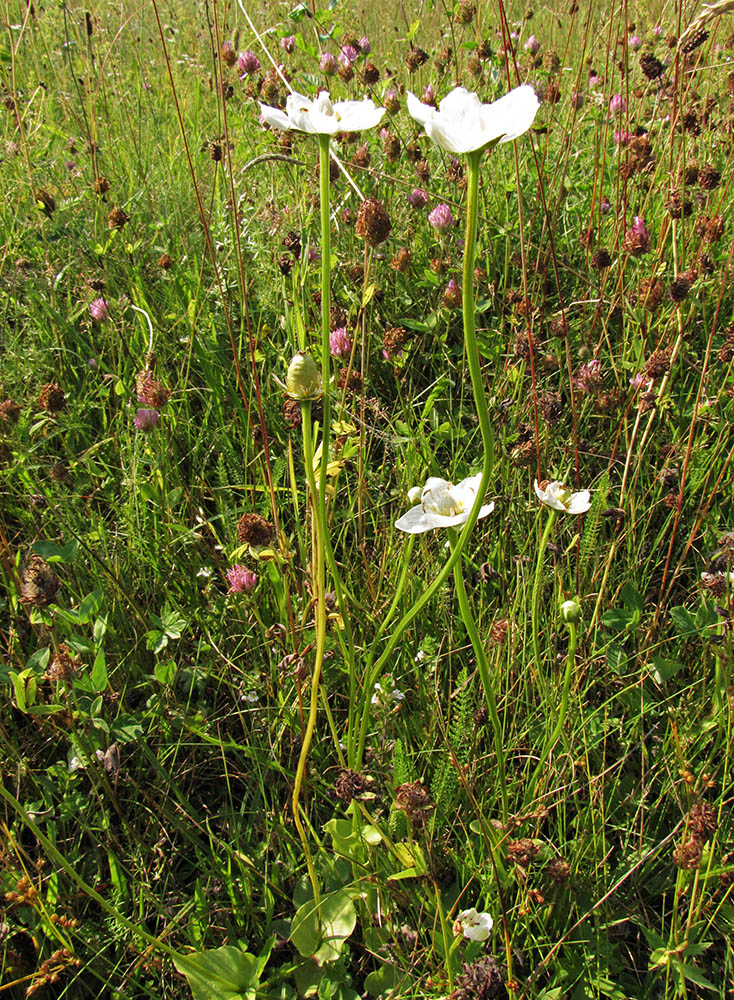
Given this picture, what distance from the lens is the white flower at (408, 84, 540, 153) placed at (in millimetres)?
598

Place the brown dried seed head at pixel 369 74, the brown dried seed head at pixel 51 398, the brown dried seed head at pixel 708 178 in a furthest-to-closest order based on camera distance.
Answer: the brown dried seed head at pixel 369 74 < the brown dried seed head at pixel 708 178 < the brown dried seed head at pixel 51 398

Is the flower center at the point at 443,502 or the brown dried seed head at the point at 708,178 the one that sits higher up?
the brown dried seed head at the point at 708,178

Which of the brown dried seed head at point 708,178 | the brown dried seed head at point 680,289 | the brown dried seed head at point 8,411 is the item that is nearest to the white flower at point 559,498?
the brown dried seed head at point 680,289

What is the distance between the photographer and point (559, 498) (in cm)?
99

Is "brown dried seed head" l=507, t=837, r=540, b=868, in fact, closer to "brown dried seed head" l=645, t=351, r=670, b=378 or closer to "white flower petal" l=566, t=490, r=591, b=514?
"white flower petal" l=566, t=490, r=591, b=514

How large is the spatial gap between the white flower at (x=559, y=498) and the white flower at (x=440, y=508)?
0.40 feet

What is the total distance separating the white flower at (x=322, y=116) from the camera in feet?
2.36

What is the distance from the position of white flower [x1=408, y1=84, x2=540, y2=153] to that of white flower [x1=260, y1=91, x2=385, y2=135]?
0.11m

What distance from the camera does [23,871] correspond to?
0.98m

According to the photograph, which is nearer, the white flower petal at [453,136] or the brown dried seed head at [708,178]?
the white flower petal at [453,136]

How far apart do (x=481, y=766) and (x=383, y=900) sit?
24 centimetres

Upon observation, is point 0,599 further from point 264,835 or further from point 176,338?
point 176,338

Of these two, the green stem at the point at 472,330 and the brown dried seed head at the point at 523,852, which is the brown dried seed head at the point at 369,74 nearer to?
the green stem at the point at 472,330

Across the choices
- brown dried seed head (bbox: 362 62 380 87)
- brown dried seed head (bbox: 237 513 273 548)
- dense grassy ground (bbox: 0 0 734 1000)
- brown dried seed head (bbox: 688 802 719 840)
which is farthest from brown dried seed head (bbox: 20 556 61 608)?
brown dried seed head (bbox: 362 62 380 87)
